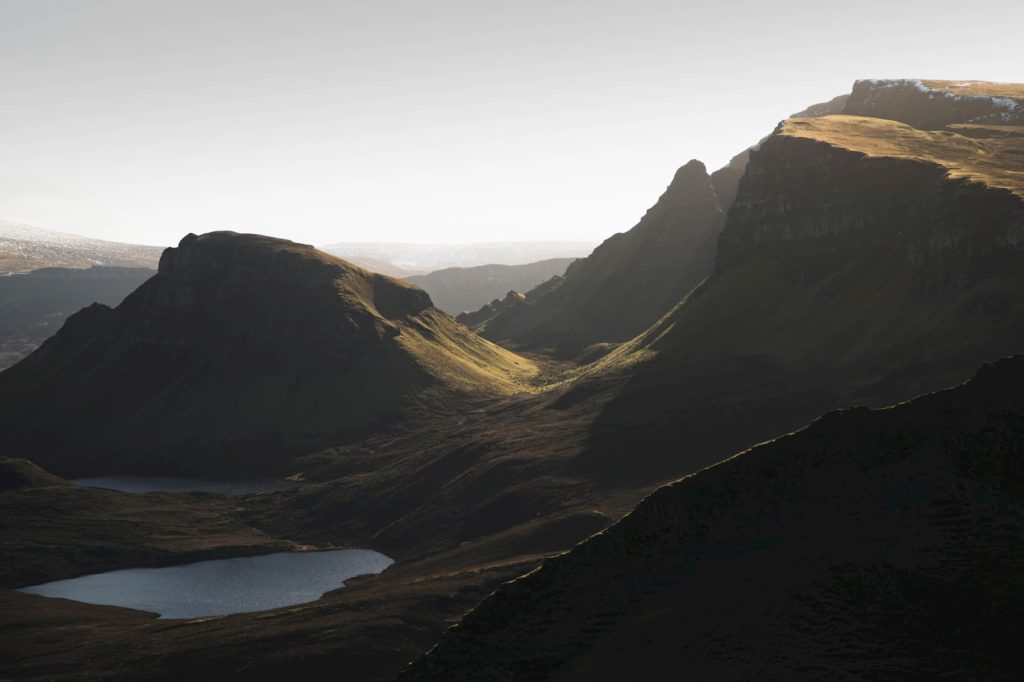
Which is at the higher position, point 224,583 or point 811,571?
point 811,571

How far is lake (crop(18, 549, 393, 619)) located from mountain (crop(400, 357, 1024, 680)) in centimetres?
10169

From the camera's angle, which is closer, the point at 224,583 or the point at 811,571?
the point at 811,571

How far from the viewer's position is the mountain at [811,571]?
56094mm

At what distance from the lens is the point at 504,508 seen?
186875 millimetres

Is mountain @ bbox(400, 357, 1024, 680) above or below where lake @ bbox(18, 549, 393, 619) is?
above

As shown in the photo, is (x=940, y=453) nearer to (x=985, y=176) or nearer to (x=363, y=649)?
(x=363, y=649)

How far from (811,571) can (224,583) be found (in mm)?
137427

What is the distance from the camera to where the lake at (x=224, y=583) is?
163875 mm

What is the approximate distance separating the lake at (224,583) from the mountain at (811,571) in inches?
4004

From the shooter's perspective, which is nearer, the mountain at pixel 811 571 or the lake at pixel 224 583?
the mountain at pixel 811 571

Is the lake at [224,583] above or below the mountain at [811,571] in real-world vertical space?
below

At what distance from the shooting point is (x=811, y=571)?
6281 cm

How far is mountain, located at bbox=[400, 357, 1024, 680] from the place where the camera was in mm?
56094

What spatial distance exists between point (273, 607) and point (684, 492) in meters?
106
